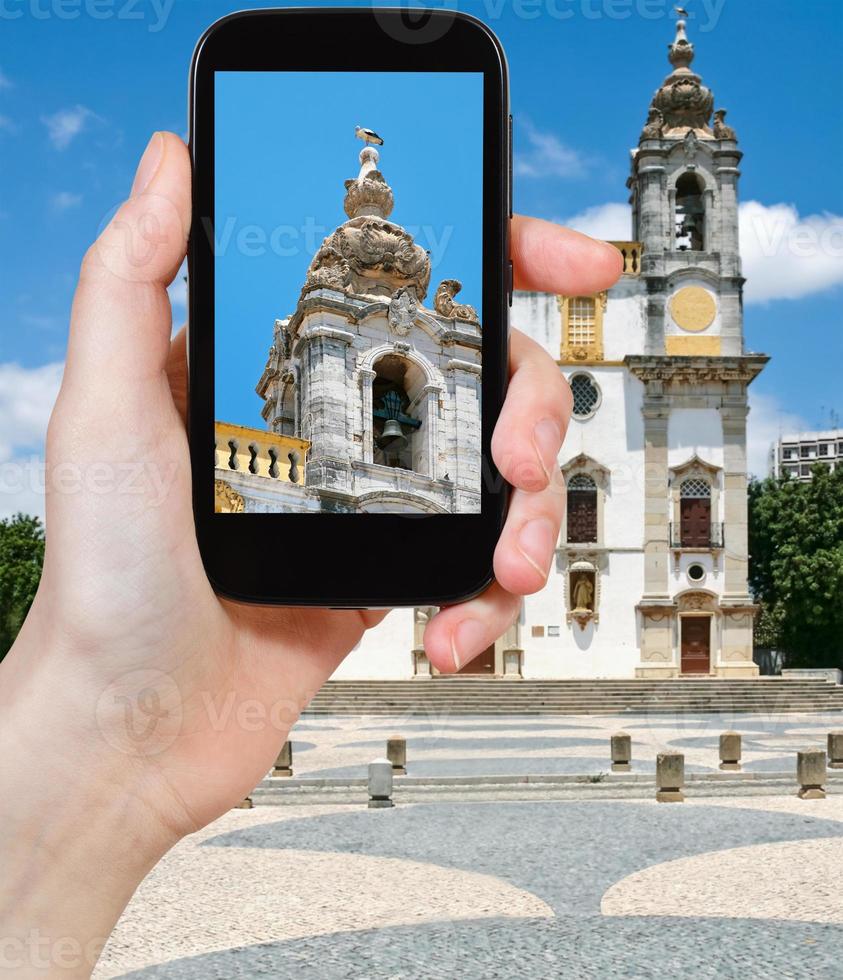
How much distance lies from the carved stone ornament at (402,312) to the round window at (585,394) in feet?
132

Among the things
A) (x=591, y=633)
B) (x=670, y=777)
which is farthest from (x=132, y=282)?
(x=591, y=633)

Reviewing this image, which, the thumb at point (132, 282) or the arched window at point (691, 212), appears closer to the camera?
the thumb at point (132, 282)

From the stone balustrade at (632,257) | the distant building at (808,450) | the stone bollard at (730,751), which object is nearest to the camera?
the stone bollard at (730,751)

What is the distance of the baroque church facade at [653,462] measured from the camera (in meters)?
41.1

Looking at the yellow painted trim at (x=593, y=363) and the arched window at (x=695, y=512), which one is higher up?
the yellow painted trim at (x=593, y=363)

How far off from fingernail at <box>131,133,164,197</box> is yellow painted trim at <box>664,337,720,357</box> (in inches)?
1661

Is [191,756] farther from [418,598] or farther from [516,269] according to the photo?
[516,269]


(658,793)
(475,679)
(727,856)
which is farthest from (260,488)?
(475,679)

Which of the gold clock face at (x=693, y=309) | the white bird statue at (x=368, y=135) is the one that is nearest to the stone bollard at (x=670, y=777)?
the white bird statue at (x=368, y=135)

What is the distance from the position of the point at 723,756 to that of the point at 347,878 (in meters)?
7.91

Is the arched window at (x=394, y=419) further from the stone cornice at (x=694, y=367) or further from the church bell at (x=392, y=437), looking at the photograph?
the stone cornice at (x=694, y=367)

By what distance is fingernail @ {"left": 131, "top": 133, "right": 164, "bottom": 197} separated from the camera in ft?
7.98

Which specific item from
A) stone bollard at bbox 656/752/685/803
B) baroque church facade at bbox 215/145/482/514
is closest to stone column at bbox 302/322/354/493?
baroque church facade at bbox 215/145/482/514

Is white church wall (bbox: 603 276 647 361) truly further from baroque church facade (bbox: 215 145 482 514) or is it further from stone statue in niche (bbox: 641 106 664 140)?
baroque church facade (bbox: 215 145 482 514)
